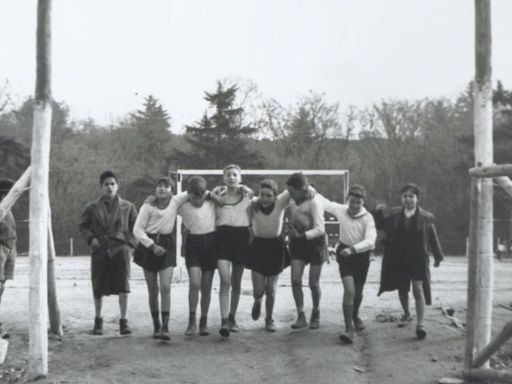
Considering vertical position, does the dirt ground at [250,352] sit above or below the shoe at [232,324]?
below

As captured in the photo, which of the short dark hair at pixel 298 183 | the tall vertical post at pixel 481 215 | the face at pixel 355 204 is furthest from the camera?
the short dark hair at pixel 298 183

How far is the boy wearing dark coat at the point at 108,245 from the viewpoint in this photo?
25.4 ft

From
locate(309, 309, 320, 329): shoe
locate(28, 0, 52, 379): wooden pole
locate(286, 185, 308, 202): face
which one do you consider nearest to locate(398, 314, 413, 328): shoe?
locate(309, 309, 320, 329): shoe

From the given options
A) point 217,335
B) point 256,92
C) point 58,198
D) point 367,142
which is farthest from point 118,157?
point 217,335

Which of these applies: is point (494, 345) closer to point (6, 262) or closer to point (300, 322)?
point (300, 322)

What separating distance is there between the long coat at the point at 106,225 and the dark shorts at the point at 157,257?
0.97ft

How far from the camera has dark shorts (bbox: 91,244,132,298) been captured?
7.75m

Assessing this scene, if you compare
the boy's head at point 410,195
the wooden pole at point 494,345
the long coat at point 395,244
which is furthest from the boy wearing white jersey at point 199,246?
the wooden pole at point 494,345

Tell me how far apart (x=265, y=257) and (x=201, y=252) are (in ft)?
2.51

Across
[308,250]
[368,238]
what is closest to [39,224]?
[308,250]

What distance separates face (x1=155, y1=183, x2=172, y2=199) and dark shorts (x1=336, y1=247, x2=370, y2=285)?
2.01m

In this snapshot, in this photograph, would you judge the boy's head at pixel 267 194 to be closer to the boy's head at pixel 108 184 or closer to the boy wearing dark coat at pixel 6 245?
the boy's head at pixel 108 184

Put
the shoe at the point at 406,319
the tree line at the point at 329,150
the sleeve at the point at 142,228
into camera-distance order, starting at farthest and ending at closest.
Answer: the tree line at the point at 329,150 < the shoe at the point at 406,319 < the sleeve at the point at 142,228

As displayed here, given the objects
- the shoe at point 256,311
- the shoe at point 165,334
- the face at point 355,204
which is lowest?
the shoe at point 165,334
